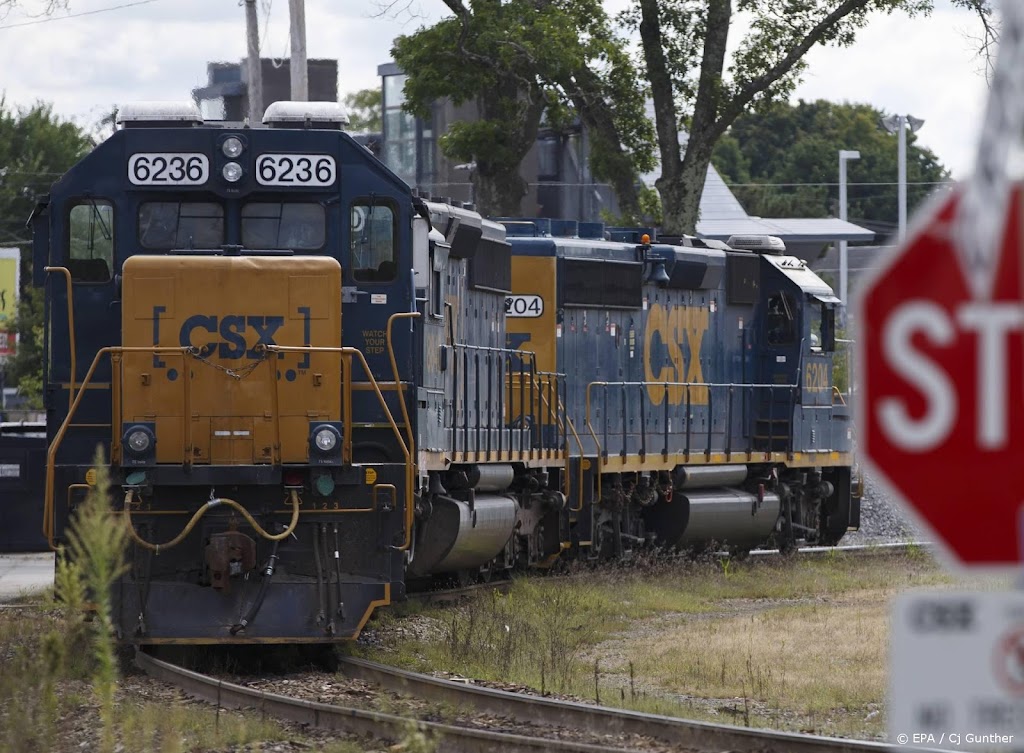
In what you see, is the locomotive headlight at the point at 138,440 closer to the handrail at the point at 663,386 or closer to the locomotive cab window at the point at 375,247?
the locomotive cab window at the point at 375,247

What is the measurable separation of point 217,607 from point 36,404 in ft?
117

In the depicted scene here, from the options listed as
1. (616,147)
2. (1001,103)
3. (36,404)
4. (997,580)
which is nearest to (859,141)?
(36,404)

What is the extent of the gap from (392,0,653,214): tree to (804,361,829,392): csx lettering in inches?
251

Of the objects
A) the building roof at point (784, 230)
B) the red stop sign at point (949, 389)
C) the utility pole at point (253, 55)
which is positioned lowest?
the red stop sign at point (949, 389)

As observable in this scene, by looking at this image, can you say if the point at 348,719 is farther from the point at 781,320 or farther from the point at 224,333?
the point at 781,320

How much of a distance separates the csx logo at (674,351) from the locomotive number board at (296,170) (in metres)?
8.14

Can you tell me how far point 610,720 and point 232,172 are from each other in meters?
5.11

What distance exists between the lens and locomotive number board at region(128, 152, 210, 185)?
1194 cm

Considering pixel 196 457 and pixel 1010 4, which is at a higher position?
pixel 1010 4

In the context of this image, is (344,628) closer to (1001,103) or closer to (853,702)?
(853,702)

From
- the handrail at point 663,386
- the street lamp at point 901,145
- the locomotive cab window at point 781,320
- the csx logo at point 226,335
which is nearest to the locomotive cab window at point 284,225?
the csx logo at point 226,335

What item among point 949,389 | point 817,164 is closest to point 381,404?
point 949,389

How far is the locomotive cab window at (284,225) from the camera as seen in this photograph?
12031 mm

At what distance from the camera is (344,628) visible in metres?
11.0
